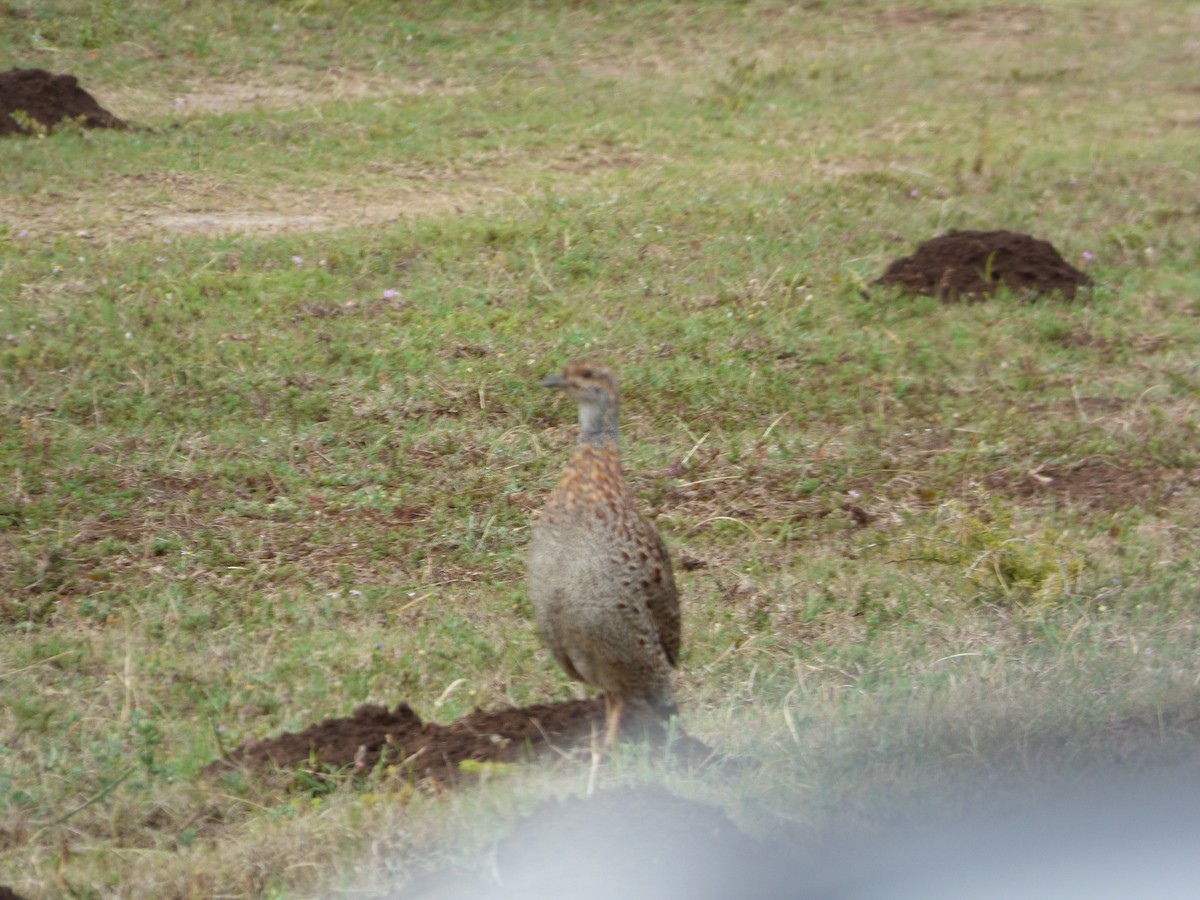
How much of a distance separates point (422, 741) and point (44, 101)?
27.4 feet

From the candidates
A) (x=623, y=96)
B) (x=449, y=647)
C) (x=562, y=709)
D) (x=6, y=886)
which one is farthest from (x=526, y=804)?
(x=623, y=96)

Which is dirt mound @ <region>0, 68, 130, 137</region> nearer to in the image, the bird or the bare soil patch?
the bare soil patch

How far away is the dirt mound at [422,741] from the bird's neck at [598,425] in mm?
881

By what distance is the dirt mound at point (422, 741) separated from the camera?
4504 mm

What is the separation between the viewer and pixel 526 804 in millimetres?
3771

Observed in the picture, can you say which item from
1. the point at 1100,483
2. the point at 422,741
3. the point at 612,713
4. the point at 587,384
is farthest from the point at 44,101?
the point at 612,713

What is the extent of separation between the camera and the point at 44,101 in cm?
1130

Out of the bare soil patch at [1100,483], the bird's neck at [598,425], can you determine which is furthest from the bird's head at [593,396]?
the bare soil patch at [1100,483]

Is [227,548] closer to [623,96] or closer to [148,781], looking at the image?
[148,781]

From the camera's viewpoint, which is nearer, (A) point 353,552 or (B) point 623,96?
(A) point 353,552

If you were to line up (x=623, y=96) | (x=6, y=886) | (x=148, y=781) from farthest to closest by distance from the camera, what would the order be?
(x=623, y=96), (x=148, y=781), (x=6, y=886)

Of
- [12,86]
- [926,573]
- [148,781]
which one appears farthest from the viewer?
[12,86]

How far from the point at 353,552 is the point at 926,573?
2439 mm

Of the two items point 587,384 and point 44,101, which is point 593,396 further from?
point 44,101
